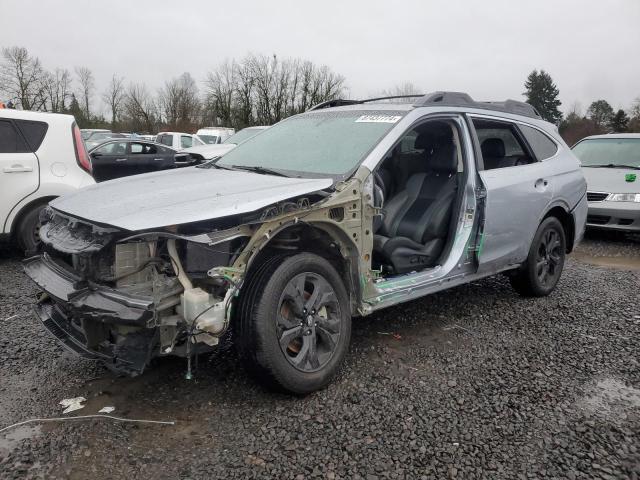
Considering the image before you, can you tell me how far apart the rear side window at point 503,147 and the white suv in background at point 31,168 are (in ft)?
14.9

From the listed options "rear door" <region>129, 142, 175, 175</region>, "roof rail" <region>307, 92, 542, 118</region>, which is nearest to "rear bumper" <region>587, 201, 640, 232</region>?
"roof rail" <region>307, 92, 542, 118</region>

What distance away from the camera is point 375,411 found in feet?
A: 9.50

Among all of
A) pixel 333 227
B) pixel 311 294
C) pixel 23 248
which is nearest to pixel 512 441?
pixel 311 294

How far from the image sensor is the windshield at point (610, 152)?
28.3 ft

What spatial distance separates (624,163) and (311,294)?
7799 millimetres

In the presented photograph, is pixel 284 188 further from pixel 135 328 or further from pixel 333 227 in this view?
pixel 135 328

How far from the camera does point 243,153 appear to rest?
13.8ft

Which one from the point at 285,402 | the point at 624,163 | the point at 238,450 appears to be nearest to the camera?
the point at 238,450

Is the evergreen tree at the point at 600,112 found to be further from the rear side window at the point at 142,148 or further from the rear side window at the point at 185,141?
the rear side window at the point at 142,148

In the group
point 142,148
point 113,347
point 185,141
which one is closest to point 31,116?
point 113,347

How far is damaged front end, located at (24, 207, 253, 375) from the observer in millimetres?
2504

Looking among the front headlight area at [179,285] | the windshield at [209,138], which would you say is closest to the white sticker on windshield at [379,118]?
the front headlight area at [179,285]

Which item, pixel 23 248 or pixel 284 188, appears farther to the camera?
pixel 23 248

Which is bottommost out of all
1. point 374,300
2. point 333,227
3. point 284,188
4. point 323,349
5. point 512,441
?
point 512,441
